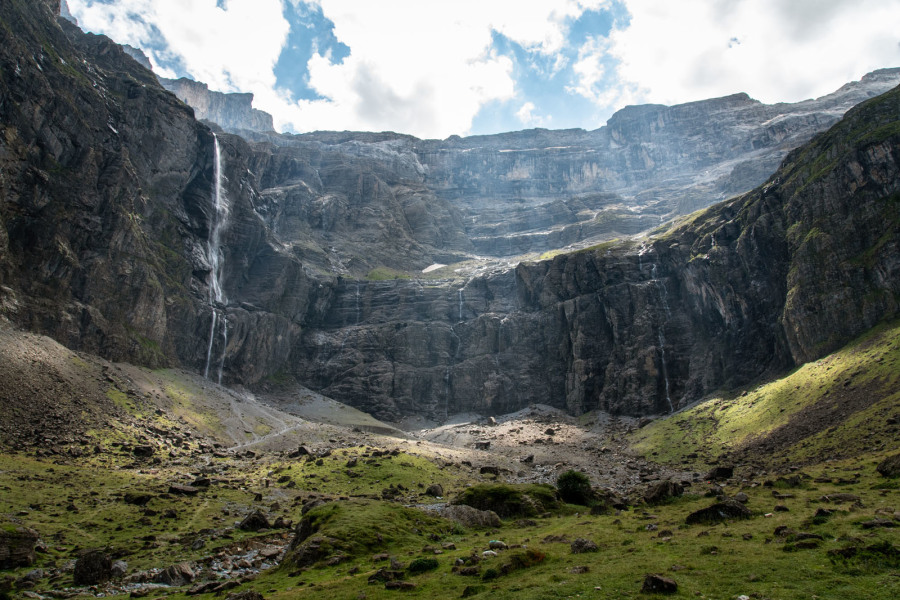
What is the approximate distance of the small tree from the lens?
52.0m

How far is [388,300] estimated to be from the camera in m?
200

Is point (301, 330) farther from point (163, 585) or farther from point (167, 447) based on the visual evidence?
point (163, 585)

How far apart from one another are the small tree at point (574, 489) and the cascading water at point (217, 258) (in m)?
120

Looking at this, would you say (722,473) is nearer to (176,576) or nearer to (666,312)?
(176,576)

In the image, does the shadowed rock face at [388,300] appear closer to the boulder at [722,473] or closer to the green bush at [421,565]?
the boulder at [722,473]

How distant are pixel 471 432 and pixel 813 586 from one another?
412 feet

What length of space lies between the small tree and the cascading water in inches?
4744

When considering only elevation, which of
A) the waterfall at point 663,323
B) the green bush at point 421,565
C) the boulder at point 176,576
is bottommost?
the boulder at point 176,576

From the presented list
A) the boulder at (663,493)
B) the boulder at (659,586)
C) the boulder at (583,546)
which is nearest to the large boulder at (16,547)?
the boulder at (583,546)

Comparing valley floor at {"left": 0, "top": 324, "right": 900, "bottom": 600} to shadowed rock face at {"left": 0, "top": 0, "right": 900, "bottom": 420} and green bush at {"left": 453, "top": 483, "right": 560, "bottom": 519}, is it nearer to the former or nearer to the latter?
green bush at {"left": 453, "top": 483, "right": 560, "bottom": 519}

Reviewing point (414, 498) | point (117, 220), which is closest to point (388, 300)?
point (117, 220)

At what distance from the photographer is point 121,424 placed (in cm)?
8425

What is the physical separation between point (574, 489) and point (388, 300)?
503 feet

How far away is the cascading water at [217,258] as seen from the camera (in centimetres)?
14888
